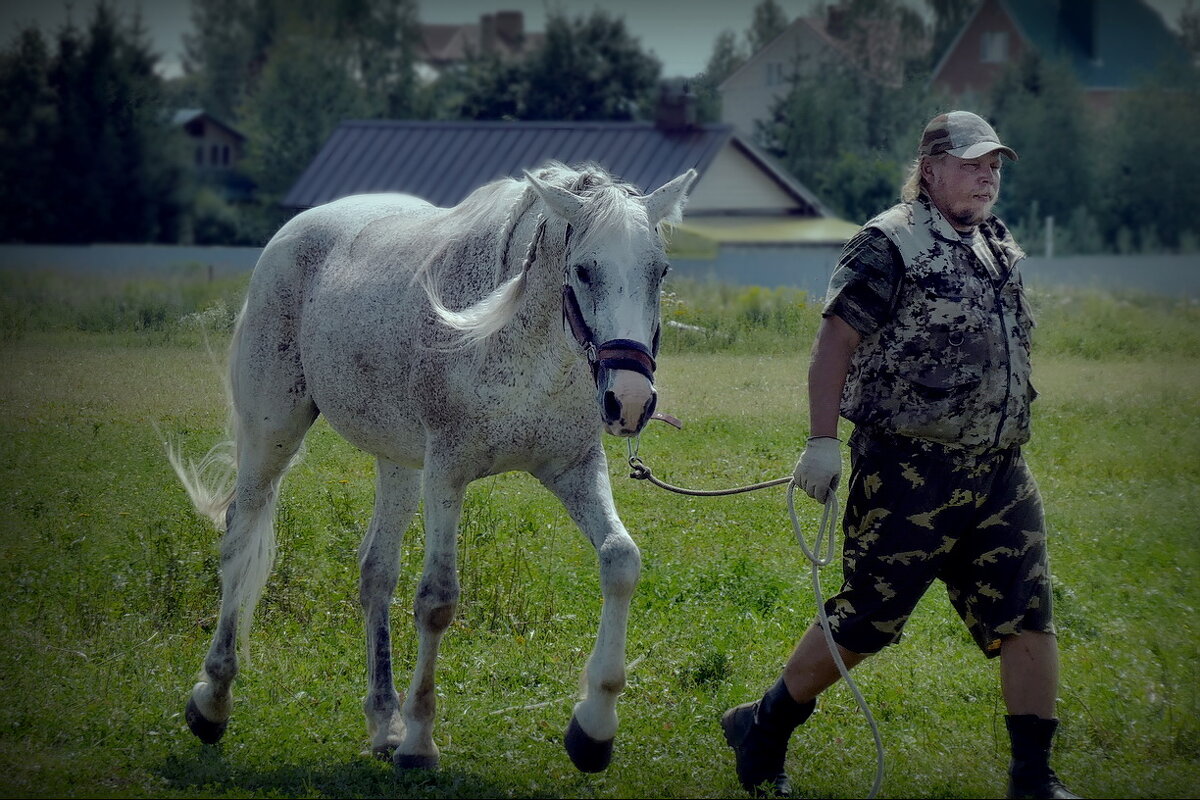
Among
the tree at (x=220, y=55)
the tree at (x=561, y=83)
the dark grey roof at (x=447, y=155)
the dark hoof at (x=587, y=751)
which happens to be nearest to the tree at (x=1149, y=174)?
the dark grey roof at (x=447, y=155)

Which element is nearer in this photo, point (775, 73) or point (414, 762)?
point (414, 762)

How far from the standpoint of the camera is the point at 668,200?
414 cm

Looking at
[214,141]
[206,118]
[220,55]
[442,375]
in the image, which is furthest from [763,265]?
[206,118]

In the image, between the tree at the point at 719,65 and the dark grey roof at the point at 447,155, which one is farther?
the dark grey roof at the point at 447,155

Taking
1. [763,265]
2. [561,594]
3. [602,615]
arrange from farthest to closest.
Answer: [763,265], [561,594], [602,615]

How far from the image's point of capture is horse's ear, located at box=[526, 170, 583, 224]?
4098 millimetres

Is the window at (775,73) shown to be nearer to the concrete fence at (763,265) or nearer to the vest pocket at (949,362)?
the concrete fence at (763,265)

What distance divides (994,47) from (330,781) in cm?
1223

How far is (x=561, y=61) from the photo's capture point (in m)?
21.4

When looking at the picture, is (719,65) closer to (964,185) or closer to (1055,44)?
(964,185)

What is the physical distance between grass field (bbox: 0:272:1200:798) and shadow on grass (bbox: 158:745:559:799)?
2 cm

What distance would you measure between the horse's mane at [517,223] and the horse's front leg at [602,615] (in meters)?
0.61

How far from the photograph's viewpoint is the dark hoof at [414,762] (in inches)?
183

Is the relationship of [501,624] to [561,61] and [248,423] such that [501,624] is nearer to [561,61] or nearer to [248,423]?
[248,423]
